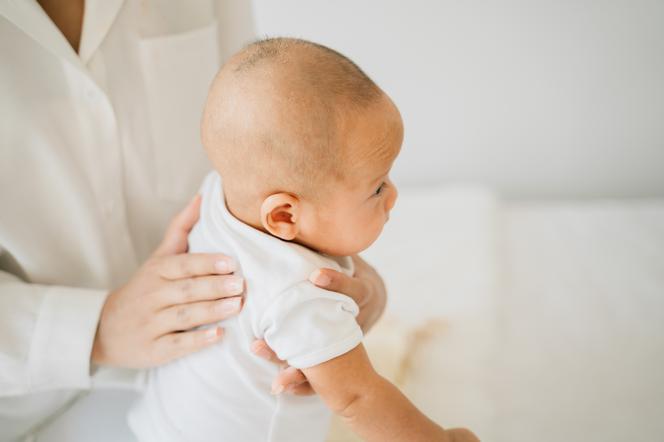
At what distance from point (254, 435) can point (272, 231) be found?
29 centimetres

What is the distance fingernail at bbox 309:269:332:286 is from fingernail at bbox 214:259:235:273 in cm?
12

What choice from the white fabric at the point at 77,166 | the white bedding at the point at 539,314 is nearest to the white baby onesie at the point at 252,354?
the white fabric at the point at 77,166

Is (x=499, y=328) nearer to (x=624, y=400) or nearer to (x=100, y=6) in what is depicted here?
(x=624, y=400)

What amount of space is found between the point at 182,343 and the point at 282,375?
A: 16 cm

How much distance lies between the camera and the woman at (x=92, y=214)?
780 mm

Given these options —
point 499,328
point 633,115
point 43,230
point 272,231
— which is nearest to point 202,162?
point 43,230

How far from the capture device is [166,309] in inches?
30.7

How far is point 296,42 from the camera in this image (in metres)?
0.70

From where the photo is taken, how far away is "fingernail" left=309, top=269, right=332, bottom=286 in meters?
0.68

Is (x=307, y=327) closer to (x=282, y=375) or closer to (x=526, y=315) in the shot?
(x=282, y=375)

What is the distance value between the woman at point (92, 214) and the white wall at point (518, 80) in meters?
0.78

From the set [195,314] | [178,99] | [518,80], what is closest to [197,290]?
[195,314]

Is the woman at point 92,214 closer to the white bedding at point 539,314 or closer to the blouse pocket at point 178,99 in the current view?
the blouse pocket at point 178,99

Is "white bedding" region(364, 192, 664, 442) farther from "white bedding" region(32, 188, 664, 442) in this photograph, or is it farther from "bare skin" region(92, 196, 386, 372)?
"bare skin" region(92, 196, 386, 372)
